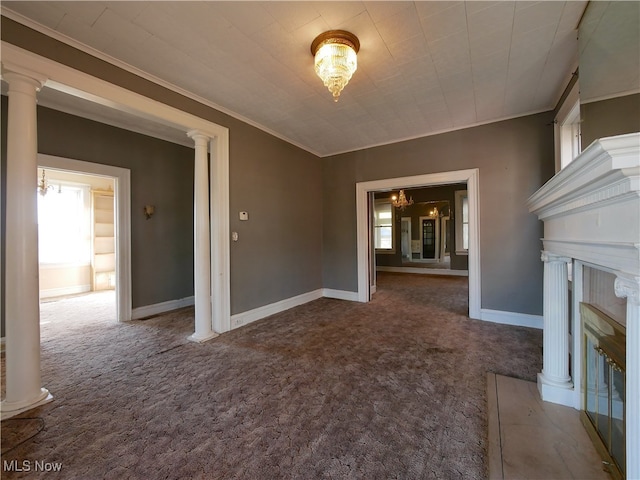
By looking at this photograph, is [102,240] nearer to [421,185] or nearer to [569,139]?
[421,185]

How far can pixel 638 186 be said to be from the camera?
0.81 metres

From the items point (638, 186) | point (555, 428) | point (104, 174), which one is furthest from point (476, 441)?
point (104, 174)

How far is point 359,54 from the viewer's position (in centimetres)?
226

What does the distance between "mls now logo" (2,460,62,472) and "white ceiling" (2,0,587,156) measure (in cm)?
279

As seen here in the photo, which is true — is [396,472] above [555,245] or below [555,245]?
below

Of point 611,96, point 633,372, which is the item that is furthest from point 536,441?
point 611,96

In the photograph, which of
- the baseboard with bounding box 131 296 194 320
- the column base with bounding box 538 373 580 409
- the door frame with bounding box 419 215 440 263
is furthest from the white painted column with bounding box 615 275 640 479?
the door frame with bounding box 419 215 440 263

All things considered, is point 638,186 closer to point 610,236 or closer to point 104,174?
point 610,236

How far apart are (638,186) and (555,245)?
1.09m

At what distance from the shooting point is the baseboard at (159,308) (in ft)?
12.8

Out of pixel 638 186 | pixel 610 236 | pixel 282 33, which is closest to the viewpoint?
pixel 638 186

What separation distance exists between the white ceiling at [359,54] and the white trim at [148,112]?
250 millimetres

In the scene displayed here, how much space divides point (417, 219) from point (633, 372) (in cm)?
901

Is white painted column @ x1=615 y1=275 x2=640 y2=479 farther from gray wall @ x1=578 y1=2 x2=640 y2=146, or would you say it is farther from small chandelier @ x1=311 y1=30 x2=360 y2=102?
small chandelier @ x1=311 y1=30 x2=360 y2=102
